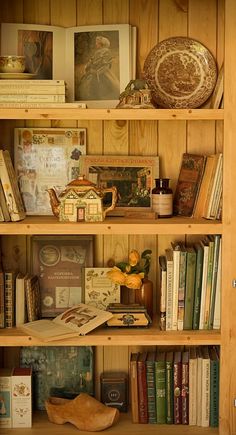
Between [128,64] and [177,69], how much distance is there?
187mm

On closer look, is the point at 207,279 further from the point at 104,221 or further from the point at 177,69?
the point at 177,69

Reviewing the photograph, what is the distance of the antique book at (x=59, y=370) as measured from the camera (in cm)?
299

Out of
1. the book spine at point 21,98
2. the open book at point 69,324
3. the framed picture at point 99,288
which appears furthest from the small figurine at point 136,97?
the open book at point 69,324

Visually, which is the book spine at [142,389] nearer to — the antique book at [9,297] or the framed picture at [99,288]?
the framed picture at [99,288]

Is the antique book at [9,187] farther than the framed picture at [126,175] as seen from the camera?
No

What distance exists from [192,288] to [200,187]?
37cm

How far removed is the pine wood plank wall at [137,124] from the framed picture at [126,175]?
0.05 meters

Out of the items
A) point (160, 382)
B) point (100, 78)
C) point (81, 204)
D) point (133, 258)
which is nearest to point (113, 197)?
point (81, 204)

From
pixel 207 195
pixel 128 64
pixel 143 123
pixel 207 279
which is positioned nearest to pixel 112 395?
pixel 207 279

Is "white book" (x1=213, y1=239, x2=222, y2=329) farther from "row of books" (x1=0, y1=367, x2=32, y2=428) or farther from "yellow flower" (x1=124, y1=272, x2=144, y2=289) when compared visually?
"row of books" (x1=0, y1=367, x2=32, y2=428)

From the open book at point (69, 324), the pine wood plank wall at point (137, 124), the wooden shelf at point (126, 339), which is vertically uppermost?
the pine wood plank wall at point (137, 124)

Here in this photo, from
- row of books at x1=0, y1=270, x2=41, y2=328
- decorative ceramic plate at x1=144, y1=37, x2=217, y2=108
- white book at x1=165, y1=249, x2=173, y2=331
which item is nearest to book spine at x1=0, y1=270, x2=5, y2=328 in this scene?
row of books at x1=0, y1=270, x2=41, y2=328

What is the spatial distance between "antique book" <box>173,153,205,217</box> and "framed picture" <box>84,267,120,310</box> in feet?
1.21

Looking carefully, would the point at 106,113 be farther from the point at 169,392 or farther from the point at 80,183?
the point at 169,392
